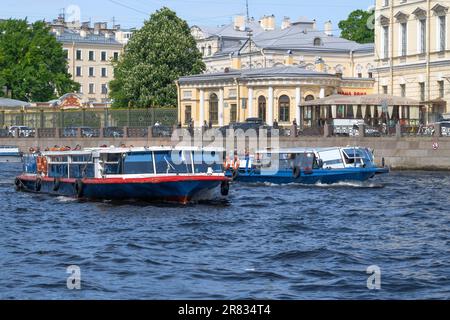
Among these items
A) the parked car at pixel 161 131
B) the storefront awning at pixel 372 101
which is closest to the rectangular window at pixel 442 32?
the storefront awning at pixel 372 101

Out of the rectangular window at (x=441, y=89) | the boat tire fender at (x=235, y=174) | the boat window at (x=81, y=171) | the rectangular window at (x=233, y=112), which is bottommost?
the boat tire fender at (x=235, y=174)

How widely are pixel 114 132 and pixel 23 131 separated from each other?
32.4 feet

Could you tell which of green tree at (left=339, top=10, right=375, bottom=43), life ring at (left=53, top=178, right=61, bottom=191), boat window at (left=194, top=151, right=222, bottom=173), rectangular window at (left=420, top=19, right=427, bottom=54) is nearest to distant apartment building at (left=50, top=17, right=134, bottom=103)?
green tree at (left=339, top=10, right=375, bottom=43)

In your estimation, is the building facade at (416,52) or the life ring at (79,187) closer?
the life ring at (79,187)

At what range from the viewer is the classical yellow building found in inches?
2591

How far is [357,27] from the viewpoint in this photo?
4018 inches

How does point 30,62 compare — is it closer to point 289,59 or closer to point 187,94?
point 289,59

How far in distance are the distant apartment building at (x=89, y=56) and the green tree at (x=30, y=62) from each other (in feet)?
86.5

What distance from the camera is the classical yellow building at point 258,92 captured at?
65.8 meters

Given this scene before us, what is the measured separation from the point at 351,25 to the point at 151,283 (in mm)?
86870

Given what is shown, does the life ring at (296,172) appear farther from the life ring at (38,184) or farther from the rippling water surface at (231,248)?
the life ring at (38,184)

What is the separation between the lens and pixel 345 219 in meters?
28.4

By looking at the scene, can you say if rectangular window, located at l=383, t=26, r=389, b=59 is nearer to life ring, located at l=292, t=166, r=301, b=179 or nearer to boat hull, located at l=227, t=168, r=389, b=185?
boat hull, located at l=227, t=168, r=389, b=185

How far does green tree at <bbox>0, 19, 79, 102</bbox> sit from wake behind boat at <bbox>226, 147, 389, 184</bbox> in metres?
50.1
